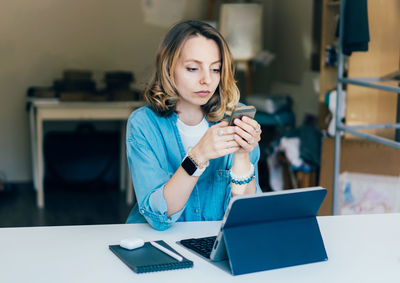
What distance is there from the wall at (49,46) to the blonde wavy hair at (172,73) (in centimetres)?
363

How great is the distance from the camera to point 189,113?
1.80m

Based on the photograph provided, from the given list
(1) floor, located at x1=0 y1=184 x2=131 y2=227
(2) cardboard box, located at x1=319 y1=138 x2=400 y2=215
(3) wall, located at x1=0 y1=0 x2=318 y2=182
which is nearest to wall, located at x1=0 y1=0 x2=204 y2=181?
(3) wall, located at x1=0 y1=0 x2=318 y2=182

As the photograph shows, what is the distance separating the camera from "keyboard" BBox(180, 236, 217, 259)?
1316 millimetres

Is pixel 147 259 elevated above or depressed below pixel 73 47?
below

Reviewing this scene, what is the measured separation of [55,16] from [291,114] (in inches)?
89.1

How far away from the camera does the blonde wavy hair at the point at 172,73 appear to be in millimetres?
1704

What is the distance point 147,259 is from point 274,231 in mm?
283

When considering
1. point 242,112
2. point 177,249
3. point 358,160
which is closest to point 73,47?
point 358,160

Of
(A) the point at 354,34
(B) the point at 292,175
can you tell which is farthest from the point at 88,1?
(A) the point at 354,34

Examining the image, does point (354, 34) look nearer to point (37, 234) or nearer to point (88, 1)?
point (37, 234)

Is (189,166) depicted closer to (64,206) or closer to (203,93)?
(203,93)

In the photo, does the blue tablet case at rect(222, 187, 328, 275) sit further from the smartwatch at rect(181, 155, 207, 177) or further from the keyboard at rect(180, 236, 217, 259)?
the smartwatch at rect(181, 155, 207, 177)

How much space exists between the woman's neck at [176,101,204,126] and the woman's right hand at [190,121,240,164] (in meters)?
0.30

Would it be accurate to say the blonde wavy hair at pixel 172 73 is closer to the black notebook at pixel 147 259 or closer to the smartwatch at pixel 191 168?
the smartwatch at pixel 191 168
